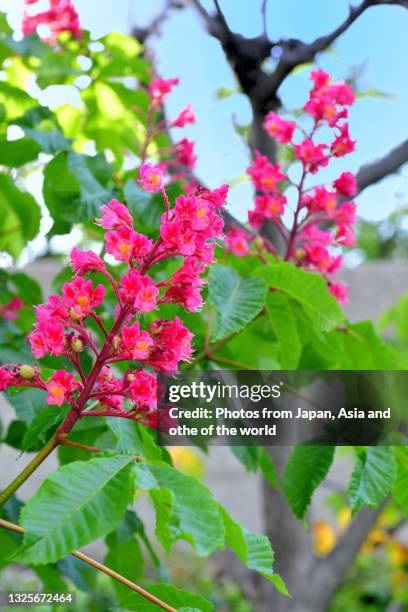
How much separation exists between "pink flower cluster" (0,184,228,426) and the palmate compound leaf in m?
0.08

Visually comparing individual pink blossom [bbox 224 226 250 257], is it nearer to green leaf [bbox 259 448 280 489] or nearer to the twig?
green leaf [bbox 259 448 280 489]

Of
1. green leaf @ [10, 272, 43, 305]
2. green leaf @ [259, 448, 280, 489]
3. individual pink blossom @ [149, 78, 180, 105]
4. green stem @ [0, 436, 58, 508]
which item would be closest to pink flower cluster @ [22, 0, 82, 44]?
individual pink blossom @ [149, 78, 180, 105]

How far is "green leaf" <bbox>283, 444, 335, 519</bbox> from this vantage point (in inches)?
36.9

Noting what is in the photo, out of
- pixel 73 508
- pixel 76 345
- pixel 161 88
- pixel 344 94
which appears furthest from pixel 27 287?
pixel 73 508

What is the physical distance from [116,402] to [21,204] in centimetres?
69

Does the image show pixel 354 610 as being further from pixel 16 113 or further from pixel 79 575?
pixel 16 113

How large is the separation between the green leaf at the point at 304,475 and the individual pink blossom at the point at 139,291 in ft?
1.21

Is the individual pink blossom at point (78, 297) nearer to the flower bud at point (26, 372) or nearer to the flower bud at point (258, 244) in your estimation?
the flower bud at point (26, 372)

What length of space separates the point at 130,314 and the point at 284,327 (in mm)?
379

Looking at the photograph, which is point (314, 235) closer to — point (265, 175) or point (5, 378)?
Result: point (265, 175)

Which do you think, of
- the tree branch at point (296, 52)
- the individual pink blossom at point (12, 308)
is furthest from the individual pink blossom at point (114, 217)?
the tree branch at point (296, 52)

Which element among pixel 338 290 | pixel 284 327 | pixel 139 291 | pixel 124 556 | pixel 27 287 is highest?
pixel 27 287

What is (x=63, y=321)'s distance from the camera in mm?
718

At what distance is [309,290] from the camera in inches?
38.5
